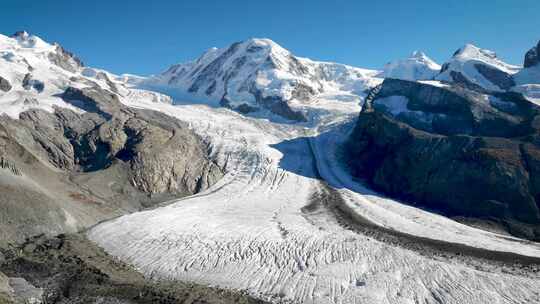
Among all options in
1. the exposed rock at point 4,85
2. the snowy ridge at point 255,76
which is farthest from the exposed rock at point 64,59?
the exposed rock at point 4,85

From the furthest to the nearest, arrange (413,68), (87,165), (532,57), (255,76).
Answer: (413,68) → (255,76) → (532,57) → (87,165)

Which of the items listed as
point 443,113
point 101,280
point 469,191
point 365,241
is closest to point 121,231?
point 101,280

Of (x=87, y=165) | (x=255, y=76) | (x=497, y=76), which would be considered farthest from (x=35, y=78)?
(x=497, y=76)

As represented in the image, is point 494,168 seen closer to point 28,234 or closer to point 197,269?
point 197,269

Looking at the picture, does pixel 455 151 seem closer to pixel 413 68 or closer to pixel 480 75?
pixel 480 75

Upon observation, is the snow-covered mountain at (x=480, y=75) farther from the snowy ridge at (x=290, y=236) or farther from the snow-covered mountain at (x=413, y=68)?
the snow-covered mountain at (x=413, y=68)

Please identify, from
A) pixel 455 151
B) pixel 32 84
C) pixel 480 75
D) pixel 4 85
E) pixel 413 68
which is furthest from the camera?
pixel 413 68

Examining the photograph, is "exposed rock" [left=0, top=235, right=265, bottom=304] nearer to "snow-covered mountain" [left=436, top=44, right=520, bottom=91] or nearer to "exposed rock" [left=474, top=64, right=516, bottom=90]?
"snow-covered mountain" [left=436, top=44, right=520, bottom=91]
